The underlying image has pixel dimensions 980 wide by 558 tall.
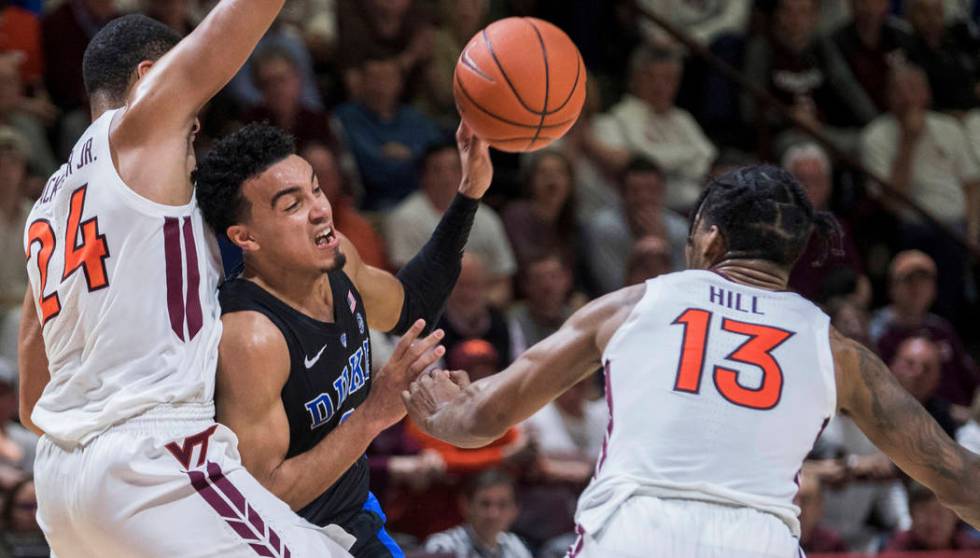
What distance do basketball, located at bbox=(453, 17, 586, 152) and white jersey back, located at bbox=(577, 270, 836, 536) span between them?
1328 millimetres

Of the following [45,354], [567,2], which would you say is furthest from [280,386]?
[567,2]

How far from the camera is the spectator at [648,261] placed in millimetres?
8586

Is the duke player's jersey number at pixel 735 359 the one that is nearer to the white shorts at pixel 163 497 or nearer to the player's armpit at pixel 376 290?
the white shorts at pixel 163 497

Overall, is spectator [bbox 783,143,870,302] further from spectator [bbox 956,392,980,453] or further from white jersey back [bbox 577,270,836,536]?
white jersey back [bbox 577,270,836,536]

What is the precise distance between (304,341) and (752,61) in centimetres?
697

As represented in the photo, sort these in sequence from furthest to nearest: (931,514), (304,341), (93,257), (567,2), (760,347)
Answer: (567,2) < (931,514) < (304,341) < (93,257) < (760,347)

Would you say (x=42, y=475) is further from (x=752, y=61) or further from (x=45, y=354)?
(x=752, y=61)

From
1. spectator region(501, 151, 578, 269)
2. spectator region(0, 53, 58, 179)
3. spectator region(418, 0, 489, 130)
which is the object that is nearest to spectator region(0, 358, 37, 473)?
spectator region(0, 53, 58, 179)

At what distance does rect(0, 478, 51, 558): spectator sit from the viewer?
245 inches

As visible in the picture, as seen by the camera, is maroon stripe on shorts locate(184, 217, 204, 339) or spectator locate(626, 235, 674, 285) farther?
spectator locate(626, 235, 674, 285)

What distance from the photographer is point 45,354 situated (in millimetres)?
4352

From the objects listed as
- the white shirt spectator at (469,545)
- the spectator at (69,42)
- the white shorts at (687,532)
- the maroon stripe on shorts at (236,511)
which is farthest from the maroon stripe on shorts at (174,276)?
the spectator at (69,42)

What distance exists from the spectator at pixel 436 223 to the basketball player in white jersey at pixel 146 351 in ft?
14.6

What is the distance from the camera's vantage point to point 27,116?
8.12 metres
